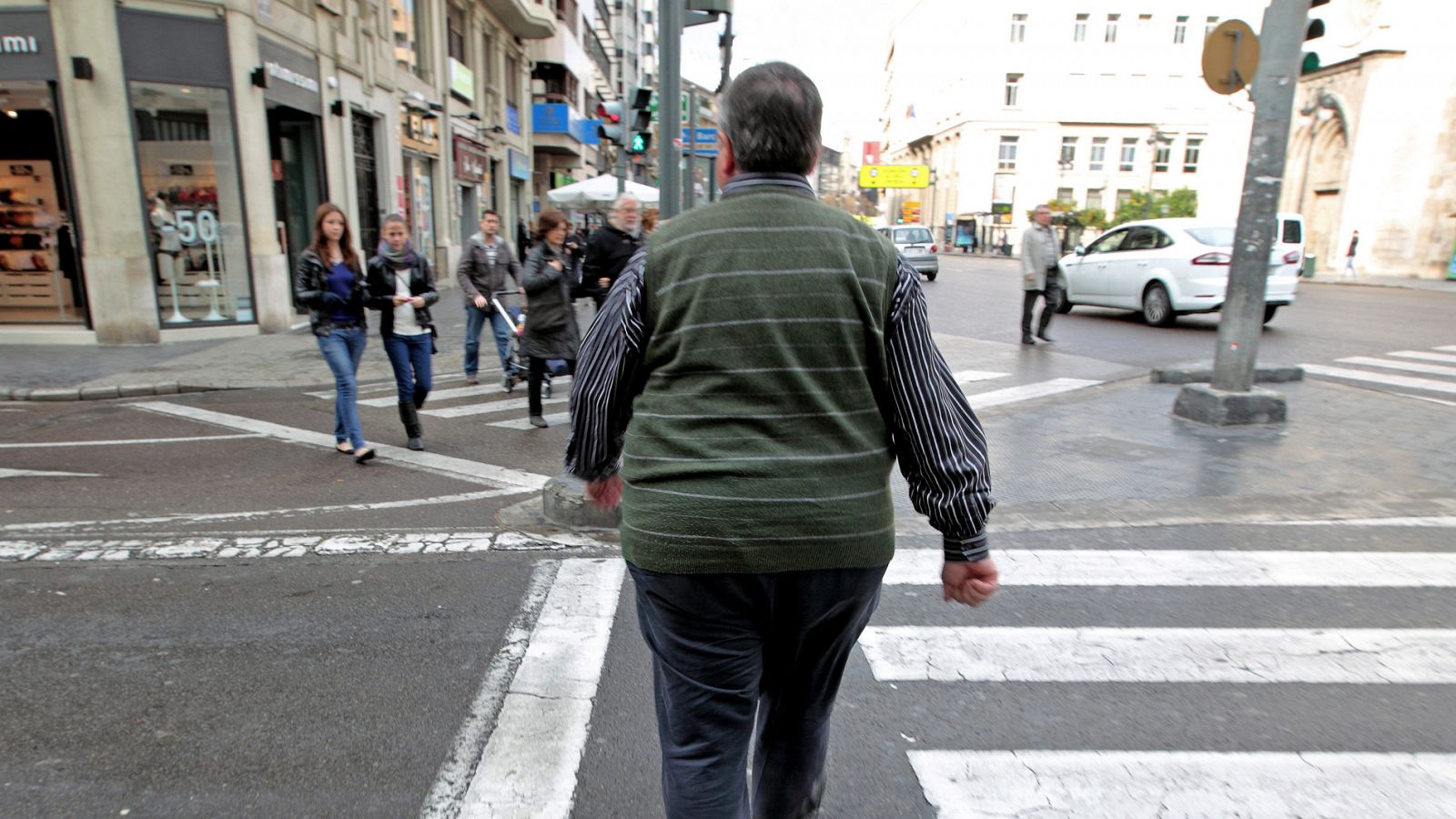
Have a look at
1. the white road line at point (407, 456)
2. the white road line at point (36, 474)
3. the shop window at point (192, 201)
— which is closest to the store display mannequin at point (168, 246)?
the shop window at point (192, 201)

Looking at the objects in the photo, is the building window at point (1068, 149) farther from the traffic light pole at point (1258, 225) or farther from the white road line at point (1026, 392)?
the traffic light pole at point (1258, 225)

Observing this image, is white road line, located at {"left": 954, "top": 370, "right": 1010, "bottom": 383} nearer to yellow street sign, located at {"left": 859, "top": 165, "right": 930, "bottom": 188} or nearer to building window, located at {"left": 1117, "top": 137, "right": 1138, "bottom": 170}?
building window, located at {"left": 1117, "top": 137, "right": 1138, "bottom": 170}

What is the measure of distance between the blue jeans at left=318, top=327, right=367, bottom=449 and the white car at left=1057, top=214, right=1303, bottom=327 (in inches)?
498

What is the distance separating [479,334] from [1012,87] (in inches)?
2772

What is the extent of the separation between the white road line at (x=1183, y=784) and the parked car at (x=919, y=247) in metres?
23.8

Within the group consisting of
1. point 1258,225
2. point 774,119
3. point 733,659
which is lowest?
point 733,659

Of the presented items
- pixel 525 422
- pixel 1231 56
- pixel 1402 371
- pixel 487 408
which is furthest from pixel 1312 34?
pixel 487 408

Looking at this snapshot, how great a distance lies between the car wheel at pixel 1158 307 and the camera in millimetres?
15039

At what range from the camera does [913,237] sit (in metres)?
28.9

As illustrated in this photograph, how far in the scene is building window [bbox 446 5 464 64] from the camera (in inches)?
914

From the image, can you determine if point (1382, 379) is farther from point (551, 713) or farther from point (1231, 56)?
point (551, 713)

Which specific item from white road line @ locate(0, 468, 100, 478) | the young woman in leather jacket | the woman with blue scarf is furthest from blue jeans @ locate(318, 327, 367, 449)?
white road line @ locate(0, 468, 100, 478)

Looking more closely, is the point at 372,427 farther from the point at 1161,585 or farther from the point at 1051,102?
the point at 1051,102

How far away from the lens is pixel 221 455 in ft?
22.8
